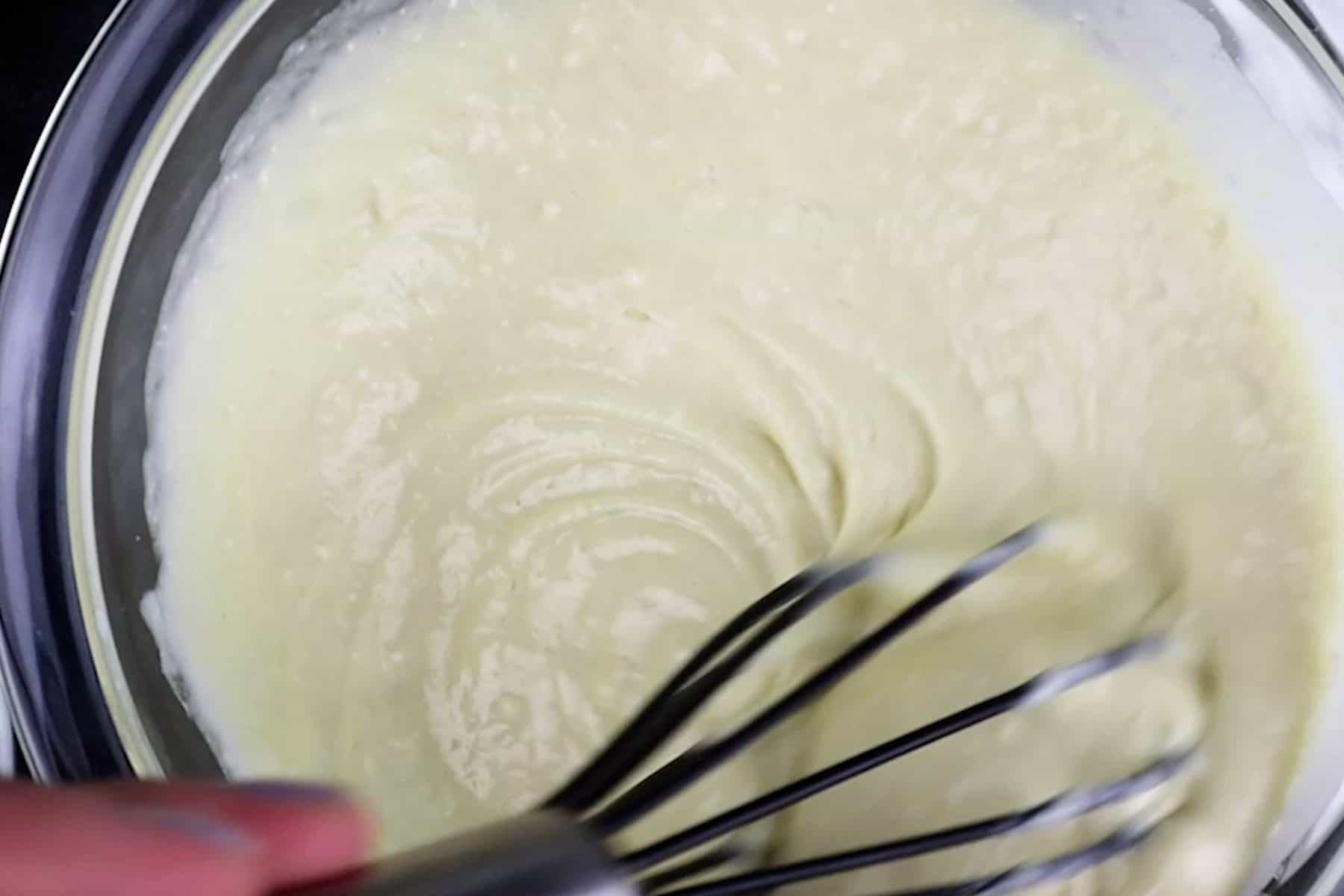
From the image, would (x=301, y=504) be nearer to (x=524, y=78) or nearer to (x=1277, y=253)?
(x=524, y=78)

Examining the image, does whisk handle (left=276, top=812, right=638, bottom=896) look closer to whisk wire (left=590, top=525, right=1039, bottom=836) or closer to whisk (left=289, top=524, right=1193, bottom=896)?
whisk (left=289, top=524, right=1193, bottom=896)

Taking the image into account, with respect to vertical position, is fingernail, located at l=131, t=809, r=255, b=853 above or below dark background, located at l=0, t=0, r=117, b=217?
below

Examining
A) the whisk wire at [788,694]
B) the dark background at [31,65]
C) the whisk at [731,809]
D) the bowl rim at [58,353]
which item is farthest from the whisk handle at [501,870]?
the dark background at [31,65]

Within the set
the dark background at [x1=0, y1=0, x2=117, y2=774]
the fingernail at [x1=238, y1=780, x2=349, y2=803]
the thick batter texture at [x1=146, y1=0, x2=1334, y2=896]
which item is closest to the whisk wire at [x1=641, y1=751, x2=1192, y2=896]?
the thick batter texture at [x1=146, y1=0, x2=1334, y2=896]

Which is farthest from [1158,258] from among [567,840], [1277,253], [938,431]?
[567,840]

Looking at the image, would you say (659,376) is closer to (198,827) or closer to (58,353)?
(58,353)

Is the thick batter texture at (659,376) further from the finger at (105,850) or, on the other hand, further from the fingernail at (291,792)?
the finger at (105,850)
